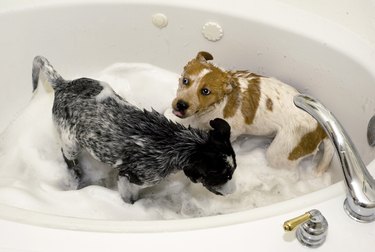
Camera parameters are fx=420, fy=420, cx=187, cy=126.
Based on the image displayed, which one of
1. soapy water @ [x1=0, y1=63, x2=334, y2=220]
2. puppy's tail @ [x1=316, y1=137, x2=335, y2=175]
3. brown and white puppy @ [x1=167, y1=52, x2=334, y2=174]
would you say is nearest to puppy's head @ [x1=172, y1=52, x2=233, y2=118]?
brown and white puppy @ [x1=167, y1=52, x2=334, y2=174]

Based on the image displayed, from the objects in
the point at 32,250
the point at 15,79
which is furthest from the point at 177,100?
the point at 15,79

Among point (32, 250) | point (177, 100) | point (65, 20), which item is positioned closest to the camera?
point (32, 250)

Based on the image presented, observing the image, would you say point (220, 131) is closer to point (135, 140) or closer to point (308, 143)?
point (135, 140)

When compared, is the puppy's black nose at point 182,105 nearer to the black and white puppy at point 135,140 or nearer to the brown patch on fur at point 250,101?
the black and white puppy at point 135,140

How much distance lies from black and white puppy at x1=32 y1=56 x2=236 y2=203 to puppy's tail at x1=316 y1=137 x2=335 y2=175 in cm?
40

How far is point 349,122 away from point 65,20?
3.97 ft

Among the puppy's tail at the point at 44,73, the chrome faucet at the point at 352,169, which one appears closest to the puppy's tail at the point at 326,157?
the chrome faucet at the point at 352,169

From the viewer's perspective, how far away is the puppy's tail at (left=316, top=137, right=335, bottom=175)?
149 cm

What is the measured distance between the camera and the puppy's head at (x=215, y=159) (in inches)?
50.1

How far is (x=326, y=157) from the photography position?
1.51 meters

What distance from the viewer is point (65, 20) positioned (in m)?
1.77

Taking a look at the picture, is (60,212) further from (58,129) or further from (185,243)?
(185,243)

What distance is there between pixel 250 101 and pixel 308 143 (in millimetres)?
Result: 251

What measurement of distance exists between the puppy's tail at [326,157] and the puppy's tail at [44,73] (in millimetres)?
983
